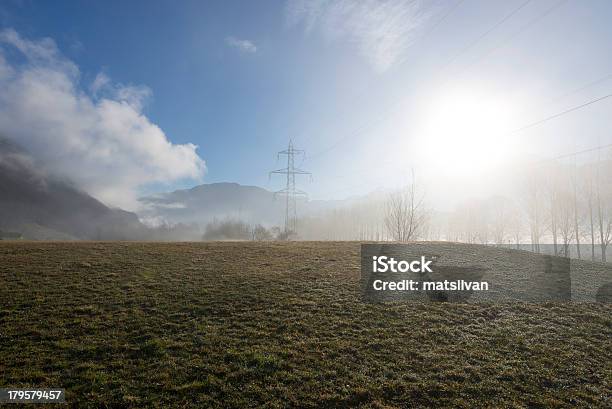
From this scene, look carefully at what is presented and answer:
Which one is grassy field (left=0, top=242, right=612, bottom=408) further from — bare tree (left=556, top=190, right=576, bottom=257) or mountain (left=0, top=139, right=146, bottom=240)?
mountain (left=0, top=139, right=146, bottom=240)

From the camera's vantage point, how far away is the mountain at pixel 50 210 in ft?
489

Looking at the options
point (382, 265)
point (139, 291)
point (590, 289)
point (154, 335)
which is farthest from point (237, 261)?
point (590, 289)

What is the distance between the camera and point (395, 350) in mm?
11414

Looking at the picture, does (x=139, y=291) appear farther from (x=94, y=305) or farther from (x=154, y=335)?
(x=154, y=335)

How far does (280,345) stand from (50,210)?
678 feet

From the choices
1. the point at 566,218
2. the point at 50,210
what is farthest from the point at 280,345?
the point at 50,210

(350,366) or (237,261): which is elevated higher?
(237,261)

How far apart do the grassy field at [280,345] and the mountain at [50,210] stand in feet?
536

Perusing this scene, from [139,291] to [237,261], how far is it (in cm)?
935

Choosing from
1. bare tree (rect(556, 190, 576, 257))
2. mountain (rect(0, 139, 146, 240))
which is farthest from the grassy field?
mountain (rect(0, 139, 146, 240))

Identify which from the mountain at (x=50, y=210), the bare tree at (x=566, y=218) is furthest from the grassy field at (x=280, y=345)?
the mountain at (x=50, y=210)

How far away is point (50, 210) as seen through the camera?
169 meters

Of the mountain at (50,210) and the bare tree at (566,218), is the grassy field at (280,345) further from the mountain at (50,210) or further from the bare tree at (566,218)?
the mountain at (50,210)

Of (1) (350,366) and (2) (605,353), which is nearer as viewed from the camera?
(1) (350,366)
